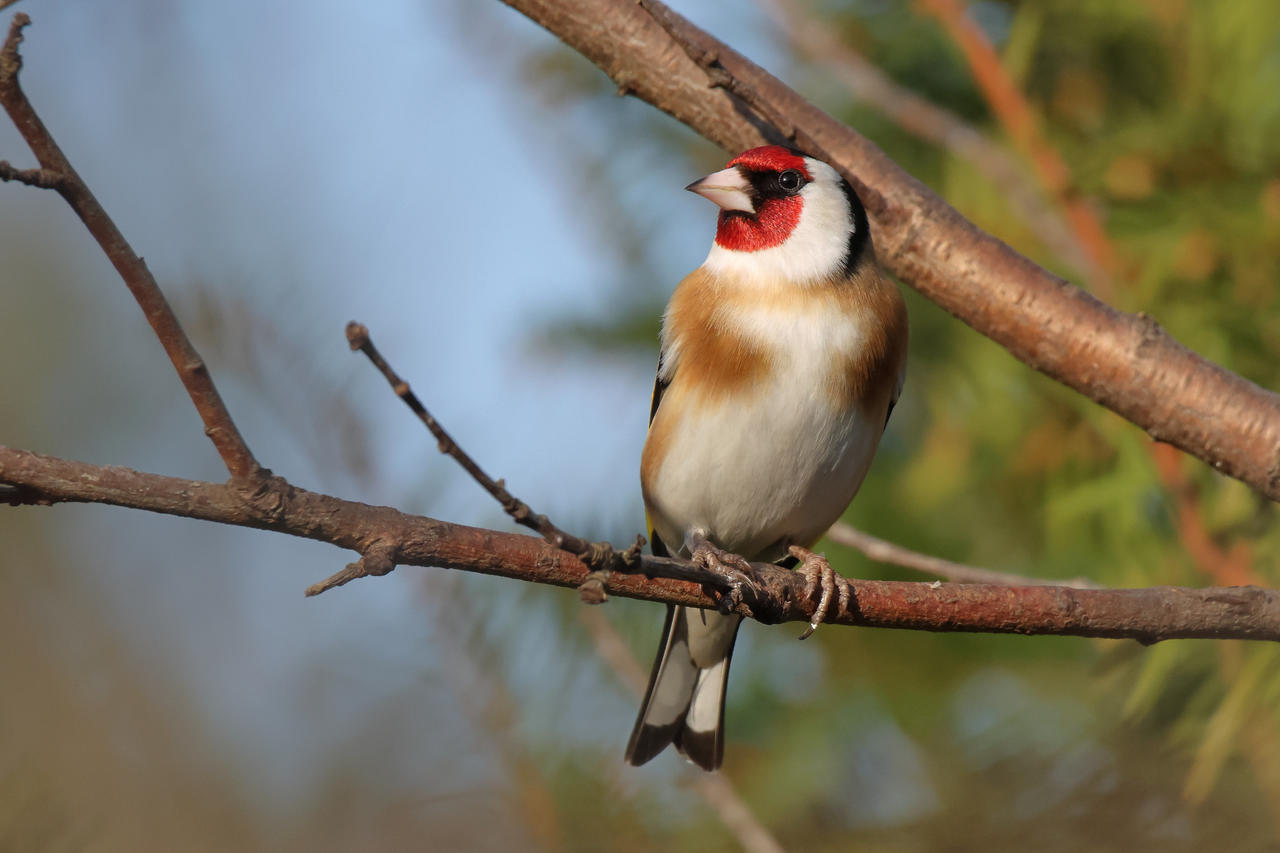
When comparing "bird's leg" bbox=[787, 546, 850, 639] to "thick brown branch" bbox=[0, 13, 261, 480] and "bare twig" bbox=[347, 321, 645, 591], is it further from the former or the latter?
"thick brown branch" bbox=[0, 13, 261, 480]

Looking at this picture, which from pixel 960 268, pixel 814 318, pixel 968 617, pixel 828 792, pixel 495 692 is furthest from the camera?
pixel 828 792

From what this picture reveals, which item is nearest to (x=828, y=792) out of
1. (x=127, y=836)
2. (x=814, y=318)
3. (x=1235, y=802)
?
(x=1235, y=802)

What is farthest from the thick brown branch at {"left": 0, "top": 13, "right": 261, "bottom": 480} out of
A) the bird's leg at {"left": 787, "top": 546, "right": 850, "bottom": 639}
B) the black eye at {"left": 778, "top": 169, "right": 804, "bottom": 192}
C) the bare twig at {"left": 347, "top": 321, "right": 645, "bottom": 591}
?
the black eye at {"left": 778, "top": 169, "right": 804, "bottom": 192}

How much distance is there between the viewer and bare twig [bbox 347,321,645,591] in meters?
1.35

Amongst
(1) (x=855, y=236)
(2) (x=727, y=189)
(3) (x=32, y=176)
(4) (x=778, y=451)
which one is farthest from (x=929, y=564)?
(3) (x=32, y=176)

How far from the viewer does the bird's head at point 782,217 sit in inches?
127

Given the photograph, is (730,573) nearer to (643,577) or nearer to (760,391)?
(643,577)

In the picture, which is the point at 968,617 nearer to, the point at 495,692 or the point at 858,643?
the point at 495,692

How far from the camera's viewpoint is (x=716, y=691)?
134 inches

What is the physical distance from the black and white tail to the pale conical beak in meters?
1.11

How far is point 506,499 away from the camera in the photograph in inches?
57.6

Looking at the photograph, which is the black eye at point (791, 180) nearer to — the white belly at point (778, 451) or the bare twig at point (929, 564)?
the white belly at point (778, 451)

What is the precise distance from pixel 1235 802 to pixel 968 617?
0.89 metres

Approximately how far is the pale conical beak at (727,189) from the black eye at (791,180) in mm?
114
